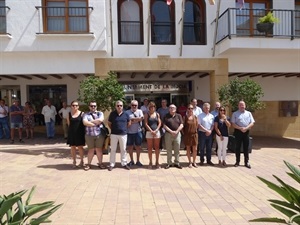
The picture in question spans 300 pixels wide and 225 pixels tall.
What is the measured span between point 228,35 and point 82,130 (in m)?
6.22

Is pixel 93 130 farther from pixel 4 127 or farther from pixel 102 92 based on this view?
pixel 4 127

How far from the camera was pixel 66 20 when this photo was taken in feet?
36.6

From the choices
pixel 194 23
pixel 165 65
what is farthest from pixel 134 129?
pixel 194 23

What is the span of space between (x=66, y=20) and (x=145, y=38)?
9.41 ft

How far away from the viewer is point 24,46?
10953 millimetres

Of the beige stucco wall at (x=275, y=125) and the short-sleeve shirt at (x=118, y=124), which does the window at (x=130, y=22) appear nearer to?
the short-sleeve shirt at (x=118, y=124)

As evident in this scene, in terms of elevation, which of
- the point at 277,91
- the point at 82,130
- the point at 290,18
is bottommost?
the point at 82,130

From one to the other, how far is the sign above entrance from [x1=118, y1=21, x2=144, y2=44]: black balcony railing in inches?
143

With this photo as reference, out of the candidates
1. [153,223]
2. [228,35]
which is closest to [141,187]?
[153,223]

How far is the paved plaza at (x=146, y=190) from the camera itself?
4.62 metres

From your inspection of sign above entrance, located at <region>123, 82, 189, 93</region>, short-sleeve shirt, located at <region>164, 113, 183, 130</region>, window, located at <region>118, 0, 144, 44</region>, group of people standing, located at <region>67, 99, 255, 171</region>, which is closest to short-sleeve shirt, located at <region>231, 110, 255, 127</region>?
group of people standing, located at <region>67, 99, 255, 171</region>

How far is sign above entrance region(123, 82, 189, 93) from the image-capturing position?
15094 millimetres

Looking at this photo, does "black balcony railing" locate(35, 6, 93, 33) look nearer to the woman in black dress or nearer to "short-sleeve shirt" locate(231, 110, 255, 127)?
the woman in black dress

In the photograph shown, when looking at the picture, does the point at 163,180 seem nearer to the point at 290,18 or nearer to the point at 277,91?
the point at 290,18
